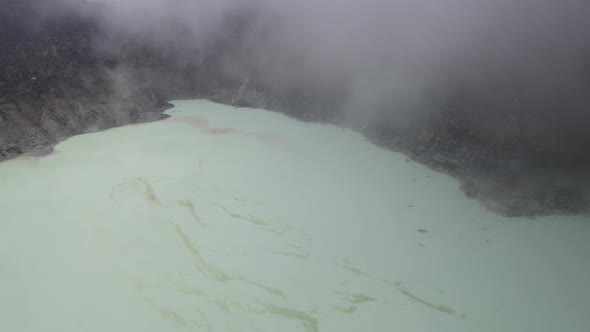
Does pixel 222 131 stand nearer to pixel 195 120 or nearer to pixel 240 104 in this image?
pixel 195 120

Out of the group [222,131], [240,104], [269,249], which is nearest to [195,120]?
[222,131]

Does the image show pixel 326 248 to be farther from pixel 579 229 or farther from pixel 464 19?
pixel 464 19

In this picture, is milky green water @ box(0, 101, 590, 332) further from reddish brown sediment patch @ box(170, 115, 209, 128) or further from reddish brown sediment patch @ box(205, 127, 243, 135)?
reddish brown sediment patch @ box(170, 115, 209, 128)

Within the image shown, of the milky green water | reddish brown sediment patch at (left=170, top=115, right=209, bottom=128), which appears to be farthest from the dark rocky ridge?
reddish brown sediment patch at (left=170, top=115, right=209, bottom=128)

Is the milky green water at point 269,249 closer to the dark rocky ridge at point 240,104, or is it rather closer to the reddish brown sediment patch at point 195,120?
the dark rocky ridge at point 240,104

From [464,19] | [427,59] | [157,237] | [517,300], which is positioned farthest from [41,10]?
[517,300]

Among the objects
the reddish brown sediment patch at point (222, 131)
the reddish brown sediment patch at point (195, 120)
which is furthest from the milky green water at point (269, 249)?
the reddish brown sediment patch at point (195, 120)
